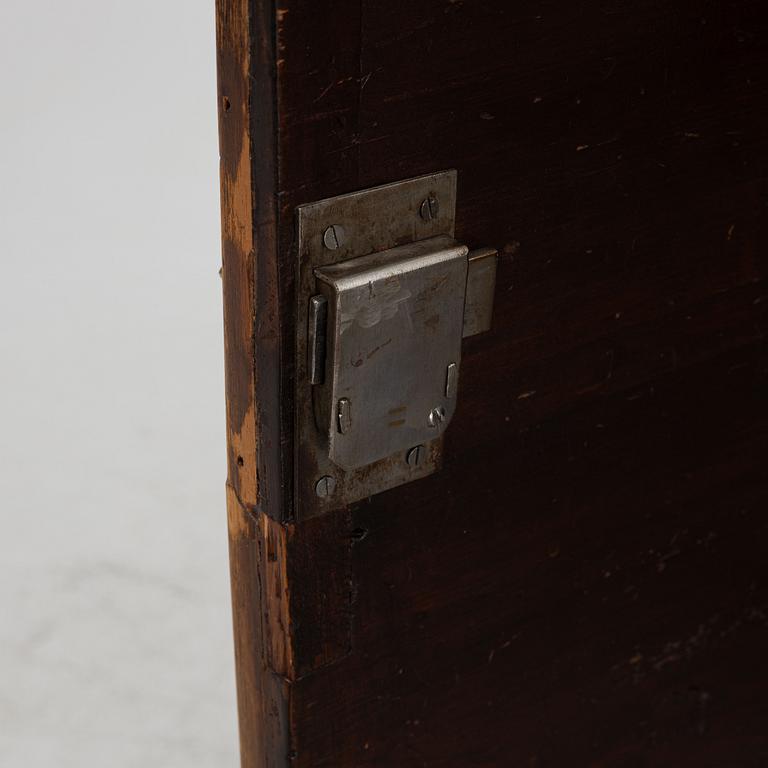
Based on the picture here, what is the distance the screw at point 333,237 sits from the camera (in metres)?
0.74

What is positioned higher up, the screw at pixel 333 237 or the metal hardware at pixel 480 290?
the screw at pixel 333 237

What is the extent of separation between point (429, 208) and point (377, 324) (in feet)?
0.23

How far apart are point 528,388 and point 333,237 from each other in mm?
210

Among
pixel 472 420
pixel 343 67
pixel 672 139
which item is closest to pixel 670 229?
pixel 672 139

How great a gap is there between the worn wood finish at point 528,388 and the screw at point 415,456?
26 mm

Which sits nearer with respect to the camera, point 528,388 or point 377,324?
point 377,324

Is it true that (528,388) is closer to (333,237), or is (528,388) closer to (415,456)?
(415,456)

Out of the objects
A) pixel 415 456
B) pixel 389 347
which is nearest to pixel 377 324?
pixel 389 347

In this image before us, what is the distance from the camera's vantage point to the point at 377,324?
752 mm

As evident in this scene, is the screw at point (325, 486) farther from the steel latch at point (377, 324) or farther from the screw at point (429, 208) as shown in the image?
the screw at point (429, 208)

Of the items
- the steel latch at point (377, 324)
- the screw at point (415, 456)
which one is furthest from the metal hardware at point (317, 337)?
the screw at point (415, 456)

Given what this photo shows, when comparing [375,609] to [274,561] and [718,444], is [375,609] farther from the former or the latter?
[718,444]

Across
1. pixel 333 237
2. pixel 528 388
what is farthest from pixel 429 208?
pixel 528 388

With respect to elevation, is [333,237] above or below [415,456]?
above
